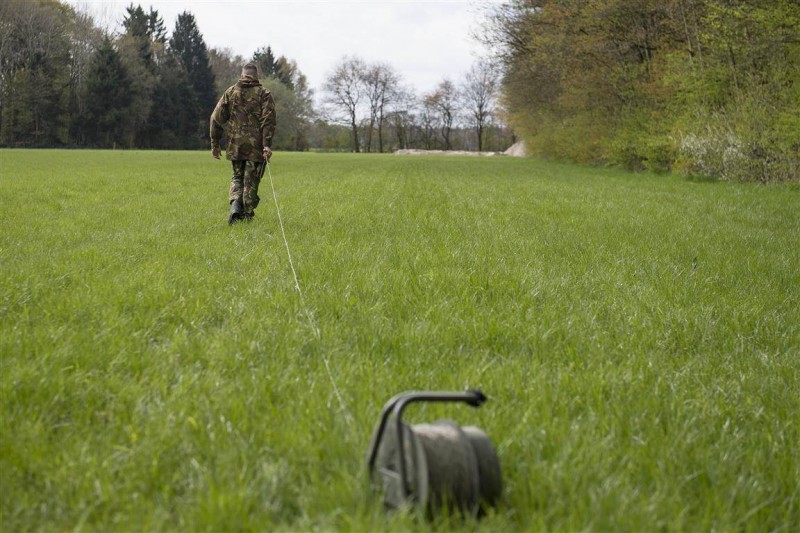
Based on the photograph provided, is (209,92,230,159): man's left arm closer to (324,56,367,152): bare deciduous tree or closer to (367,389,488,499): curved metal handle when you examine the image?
(367,389,488,499): curved metal handle

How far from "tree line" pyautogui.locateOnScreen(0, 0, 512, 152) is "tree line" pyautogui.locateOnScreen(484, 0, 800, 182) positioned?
3951mm

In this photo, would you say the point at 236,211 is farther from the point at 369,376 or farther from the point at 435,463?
the point at 435,463

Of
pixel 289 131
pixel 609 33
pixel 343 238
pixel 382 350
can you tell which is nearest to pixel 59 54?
pixel 289 131

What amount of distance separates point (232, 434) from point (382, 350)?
4.14 ft

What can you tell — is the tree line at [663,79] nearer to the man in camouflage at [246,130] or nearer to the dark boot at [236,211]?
the man in camouflage at [246,130]

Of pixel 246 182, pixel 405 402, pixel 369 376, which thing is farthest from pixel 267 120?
pixel 405 402

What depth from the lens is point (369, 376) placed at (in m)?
2.94

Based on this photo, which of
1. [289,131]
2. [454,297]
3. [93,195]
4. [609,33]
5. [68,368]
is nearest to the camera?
[68,368]

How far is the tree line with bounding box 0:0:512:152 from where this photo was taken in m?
60.7

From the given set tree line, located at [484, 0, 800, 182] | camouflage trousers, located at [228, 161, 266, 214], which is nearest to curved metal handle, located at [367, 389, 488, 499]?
camouflage trousers, located at [228, 161, 266, 214]

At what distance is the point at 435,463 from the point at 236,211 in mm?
7677

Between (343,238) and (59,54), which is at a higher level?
(59,54)

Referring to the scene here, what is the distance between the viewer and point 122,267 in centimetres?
555

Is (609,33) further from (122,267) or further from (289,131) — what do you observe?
(289,131)
